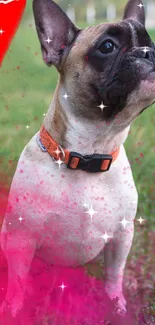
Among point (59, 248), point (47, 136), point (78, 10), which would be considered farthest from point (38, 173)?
point (78, 10)

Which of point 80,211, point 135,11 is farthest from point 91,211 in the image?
point 135,11

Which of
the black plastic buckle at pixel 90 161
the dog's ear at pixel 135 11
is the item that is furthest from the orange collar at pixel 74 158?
the dog's ear at pixel 135 11

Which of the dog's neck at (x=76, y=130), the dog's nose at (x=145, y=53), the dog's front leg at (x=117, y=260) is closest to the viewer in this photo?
the dog's nose at (x=145, y=53)

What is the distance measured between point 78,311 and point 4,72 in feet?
1.98

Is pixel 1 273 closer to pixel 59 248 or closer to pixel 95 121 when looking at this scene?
pixel 59 248

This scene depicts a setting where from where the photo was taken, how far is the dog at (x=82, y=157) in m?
1.45

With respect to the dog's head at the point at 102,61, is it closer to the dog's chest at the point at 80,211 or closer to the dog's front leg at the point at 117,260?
the dog's chest at the point at 80,211

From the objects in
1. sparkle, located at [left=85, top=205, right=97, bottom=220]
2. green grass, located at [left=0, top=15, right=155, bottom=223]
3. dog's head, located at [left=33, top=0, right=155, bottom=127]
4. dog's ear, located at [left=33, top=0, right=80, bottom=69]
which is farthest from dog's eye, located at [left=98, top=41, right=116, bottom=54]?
sparkle, located at [left=85, top=205, right=97, bottom=220]

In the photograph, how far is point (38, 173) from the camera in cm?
155

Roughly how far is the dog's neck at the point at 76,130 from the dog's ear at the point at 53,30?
0.07 metres

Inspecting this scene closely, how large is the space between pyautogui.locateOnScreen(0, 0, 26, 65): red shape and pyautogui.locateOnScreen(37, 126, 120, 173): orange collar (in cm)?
25

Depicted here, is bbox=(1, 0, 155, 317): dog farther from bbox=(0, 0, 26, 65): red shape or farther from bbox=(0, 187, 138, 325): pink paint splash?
bbox=(0, 0, 26, 65): red shape

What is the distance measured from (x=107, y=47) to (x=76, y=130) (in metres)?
0.20

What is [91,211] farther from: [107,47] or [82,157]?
[107,47]
